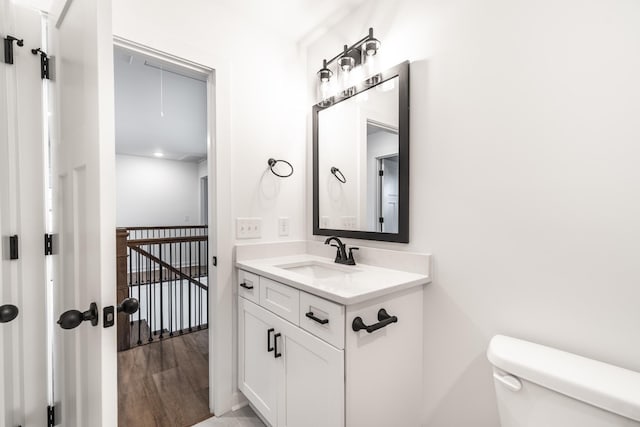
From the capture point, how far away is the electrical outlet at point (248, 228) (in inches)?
68.3

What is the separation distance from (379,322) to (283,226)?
41.4 inches

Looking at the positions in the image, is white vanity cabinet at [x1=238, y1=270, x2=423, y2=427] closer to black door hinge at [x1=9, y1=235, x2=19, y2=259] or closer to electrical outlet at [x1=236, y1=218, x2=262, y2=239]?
electrical outlet at [x1=236, y1=218, x2=262, y2=239]

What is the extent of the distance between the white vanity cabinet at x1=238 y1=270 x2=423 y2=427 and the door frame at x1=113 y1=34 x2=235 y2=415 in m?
0.24

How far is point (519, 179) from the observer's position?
1056 millimetres

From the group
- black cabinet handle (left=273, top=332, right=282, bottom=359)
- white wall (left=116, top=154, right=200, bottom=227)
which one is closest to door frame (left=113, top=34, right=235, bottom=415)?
black cabinet handle (left=273, top=332, right=282, bottom=359)

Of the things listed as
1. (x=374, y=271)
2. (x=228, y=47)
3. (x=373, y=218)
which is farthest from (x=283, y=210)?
(x=228, y=47)

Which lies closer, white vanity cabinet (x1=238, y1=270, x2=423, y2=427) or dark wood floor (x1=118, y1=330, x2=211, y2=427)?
white vanity cabinet (x1=238, y1=270, x2=423, y2=427)

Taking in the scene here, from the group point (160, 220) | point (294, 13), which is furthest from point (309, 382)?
point (160, 220)

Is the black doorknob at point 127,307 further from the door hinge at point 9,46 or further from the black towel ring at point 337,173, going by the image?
the black towel ring at point 337,173

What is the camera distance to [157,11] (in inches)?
57.8

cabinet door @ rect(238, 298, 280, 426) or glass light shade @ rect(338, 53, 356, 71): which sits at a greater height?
glass light shade @ rect(338, 53, 356, 71)

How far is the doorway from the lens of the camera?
173 cm

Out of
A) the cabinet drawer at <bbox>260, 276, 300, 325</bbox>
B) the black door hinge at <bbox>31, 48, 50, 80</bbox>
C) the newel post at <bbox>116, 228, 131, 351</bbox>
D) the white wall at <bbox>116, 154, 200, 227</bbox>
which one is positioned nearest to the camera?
the black door hinge at <bbox>31, 48, 50, 80</bbox>

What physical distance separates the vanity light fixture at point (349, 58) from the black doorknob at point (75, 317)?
1.59 meters
